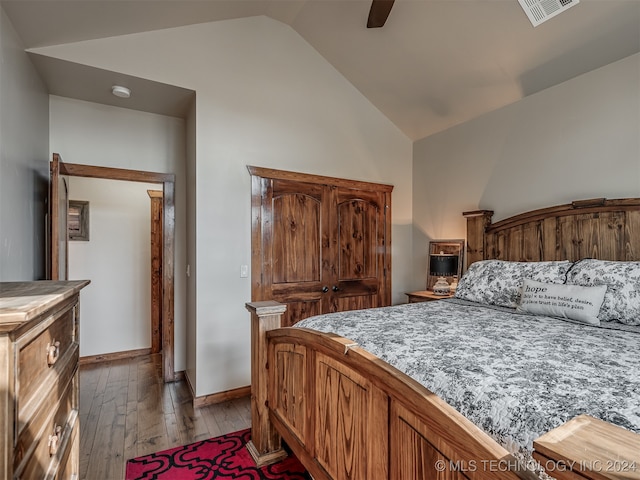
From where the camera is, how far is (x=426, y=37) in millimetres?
2945

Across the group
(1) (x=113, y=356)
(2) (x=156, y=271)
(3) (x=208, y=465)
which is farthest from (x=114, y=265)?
(3) (x=208, y=465)

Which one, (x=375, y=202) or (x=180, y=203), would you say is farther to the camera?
(x=375, y=202)

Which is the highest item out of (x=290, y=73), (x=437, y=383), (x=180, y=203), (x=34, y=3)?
(x=290, y=73)

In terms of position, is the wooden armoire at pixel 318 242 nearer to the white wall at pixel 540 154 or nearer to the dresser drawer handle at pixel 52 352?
the white wall at pixel 540 154

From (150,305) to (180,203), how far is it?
61.8 inches

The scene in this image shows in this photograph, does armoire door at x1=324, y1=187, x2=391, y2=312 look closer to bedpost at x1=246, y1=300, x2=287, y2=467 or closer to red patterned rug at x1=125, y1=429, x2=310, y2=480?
bedpost at x1=246, y1=300, x2=287, y2=467

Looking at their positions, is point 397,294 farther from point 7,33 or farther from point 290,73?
point 7,33

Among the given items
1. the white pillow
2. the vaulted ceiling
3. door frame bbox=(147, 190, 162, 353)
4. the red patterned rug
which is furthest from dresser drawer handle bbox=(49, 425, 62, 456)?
door frame bbox=(147, 190, 162, 353)

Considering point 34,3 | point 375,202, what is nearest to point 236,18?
point 34,3

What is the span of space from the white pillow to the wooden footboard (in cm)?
143

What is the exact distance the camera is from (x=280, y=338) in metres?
1.97

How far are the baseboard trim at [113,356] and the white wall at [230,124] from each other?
1.46 metres

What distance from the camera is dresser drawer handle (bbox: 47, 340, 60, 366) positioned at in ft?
3.56

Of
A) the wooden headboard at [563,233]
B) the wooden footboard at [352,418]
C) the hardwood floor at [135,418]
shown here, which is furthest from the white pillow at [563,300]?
the hardwood floor at [135,418]
